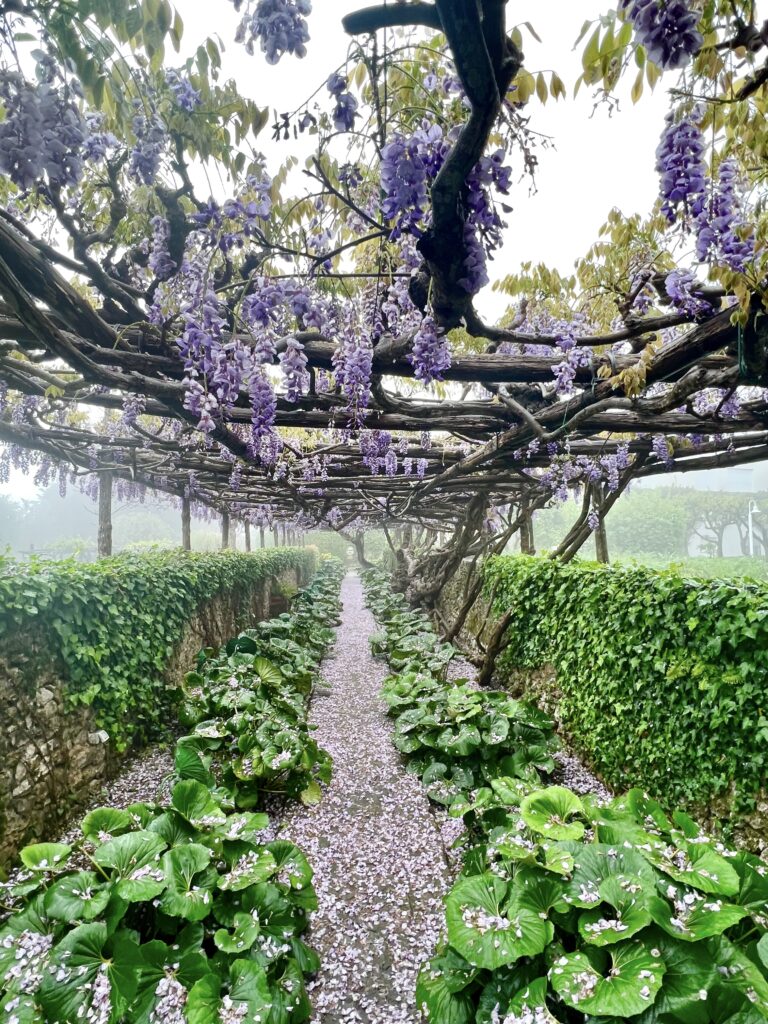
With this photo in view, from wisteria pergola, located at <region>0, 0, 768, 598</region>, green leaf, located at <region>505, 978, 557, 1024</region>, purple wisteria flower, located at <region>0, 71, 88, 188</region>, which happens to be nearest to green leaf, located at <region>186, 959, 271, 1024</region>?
green leaf, located at <region>505, 978, 557, 1024</region>

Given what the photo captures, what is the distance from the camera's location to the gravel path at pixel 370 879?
2221mm

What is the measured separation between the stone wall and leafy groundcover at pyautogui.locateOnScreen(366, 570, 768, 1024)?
2396 millimetres

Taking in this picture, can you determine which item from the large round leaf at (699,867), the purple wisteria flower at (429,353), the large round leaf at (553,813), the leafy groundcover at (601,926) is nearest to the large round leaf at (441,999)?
the leafy groundcover at (601,926)

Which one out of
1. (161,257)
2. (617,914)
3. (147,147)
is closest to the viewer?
(617,914)

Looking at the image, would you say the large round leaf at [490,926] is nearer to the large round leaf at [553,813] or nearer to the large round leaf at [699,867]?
the large round leaf at [553,813]

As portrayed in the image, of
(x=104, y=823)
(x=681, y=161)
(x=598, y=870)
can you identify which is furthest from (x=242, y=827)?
(x=681, y=161)

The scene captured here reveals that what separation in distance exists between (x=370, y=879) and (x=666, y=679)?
208cm

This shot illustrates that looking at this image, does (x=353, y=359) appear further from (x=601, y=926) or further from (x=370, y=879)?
(x=370, y=879)

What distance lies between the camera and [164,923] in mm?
2098

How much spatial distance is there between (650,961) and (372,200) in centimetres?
287

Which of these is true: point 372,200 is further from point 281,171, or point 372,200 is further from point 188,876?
point 188,876

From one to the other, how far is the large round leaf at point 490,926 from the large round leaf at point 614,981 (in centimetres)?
10

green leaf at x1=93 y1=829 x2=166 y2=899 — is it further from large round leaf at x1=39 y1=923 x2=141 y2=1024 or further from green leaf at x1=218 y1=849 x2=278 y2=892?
green leaf at x1=218 y1=849 x2=278 y2=892

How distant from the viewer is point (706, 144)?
62.1 inches
